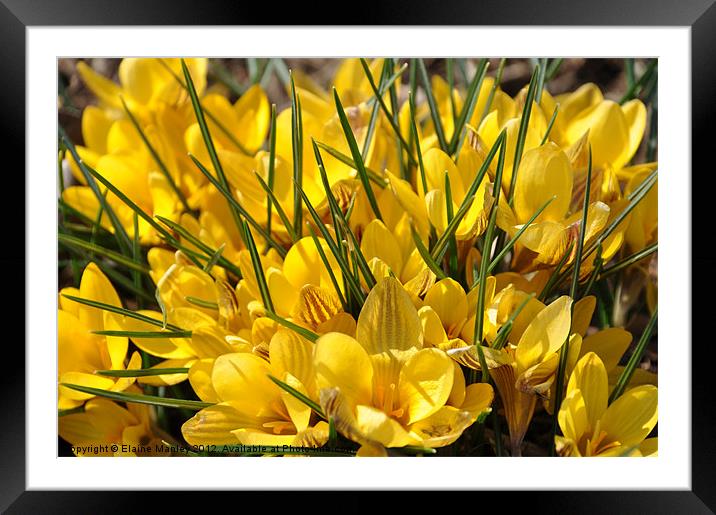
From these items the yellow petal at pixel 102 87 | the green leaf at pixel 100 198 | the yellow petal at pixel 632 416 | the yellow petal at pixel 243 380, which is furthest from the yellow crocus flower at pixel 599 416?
the yellow petal at pixel 102 87

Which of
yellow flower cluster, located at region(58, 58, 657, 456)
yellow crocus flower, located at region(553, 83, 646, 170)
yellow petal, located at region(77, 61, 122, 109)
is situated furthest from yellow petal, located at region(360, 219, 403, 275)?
yellow petal, located at region(77, 61, 122, 109)

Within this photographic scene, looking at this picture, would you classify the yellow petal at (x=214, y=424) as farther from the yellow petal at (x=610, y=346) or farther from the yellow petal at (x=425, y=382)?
the yellow petal at (x=610, y=346)

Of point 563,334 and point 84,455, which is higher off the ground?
point 563,334

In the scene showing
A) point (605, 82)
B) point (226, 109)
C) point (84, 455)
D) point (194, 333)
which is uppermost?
point (605, 82)

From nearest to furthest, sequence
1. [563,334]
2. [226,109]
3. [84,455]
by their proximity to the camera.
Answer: [563,334], [84,455], [226,109]

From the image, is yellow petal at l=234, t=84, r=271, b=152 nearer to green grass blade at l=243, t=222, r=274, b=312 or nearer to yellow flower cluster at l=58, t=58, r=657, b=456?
yellow flower cluster at l=58, t=58, r=657, b=456
